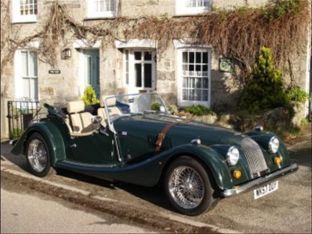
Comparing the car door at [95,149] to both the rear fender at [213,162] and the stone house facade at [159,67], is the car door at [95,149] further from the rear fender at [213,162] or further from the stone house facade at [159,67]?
the stone house facade at [159,67]

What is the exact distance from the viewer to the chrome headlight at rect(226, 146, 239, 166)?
5.57 metres

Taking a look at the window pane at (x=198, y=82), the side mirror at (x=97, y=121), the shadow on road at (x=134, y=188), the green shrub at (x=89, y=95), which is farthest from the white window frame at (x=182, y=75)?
the side mirror at (x=97, y=121)

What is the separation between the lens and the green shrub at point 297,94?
1178 cm

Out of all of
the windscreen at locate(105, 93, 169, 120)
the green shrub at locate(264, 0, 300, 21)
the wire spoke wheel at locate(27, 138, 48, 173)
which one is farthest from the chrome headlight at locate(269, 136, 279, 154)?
the green shrub at locate(264, 0, 300, 21)

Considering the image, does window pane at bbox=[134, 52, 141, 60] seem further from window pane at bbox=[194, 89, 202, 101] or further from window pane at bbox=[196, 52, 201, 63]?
window pane at bbox=[194, 89, 202, 101]

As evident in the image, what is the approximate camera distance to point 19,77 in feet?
24.6

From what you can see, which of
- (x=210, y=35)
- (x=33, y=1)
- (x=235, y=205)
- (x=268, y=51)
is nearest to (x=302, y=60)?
(x=268, y=51)

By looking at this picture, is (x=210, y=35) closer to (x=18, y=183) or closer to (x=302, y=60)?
(x=302, y=60)

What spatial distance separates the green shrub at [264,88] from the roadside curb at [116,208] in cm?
580

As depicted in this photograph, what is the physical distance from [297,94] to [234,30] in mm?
2047

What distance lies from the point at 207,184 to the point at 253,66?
738 centimetres

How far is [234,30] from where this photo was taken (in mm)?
12617

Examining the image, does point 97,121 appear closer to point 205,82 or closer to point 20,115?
point 20,115

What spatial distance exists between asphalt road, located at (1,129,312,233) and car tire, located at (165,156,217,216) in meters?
0.13
